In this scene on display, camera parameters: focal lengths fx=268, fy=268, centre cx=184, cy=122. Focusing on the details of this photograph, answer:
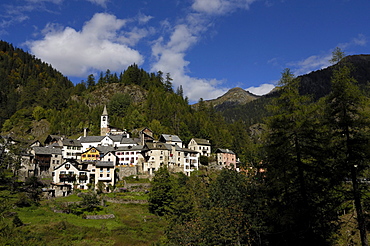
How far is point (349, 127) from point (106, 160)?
7246 cm

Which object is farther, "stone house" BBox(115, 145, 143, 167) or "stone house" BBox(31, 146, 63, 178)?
"stone house" BBox(115, 145, 143, 167)

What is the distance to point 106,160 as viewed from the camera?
265ft

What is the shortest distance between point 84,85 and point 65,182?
116 metres

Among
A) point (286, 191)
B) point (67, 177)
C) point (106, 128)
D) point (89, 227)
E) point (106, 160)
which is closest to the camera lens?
point (286, 191)

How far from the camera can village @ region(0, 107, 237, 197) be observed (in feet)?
231

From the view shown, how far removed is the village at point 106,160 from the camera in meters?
70.4

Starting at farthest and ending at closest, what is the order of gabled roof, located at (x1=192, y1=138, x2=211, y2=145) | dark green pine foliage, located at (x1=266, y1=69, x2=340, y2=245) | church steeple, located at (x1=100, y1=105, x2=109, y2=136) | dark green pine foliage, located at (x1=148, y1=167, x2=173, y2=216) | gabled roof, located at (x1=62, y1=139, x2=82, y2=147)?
church steeple, located at (x1=100, y1=105, x2=109, y2=136)
gabled roof, located at (x1=192, y1=138, x2=211, y2=145)
gabled roof, located at (x1=62, y1=139, x2=82, y2=147)
dark green pine foliage, located at (x1=148, y1=167, x2=173, y2=216)
dark green pine foliage, located at (x1=266, y1=69, x2=340, y2=245)

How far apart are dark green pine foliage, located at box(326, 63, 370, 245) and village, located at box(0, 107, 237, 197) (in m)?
59.0

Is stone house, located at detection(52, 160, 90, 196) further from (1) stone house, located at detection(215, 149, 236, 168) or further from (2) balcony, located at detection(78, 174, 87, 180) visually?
(1) stone house, located at detection(215, 149, 236, 168)

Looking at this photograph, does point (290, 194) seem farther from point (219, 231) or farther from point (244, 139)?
point (244, 139)

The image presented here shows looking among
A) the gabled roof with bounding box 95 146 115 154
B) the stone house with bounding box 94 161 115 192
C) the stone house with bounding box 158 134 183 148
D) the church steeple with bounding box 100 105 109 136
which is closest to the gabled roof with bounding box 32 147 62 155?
the gabled roof with bounding box 95 146 115 154

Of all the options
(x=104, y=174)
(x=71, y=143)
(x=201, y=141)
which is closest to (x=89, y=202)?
(x=104, y=174)

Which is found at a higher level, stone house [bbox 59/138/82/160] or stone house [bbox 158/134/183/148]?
stone house [bbox 158/134/183/148]

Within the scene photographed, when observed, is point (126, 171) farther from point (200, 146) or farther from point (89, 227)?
point (89, 227)
